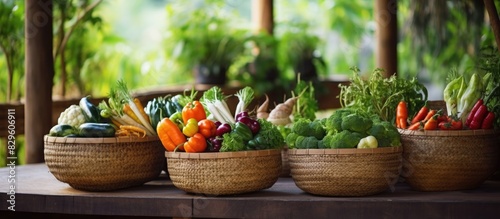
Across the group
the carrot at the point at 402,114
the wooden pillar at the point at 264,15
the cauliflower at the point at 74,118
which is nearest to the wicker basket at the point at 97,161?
the cauliflower at the point at 74,118

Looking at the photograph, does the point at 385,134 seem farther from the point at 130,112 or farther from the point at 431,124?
the point at 130,112

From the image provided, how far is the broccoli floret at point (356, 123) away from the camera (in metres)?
3.68

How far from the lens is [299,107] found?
190 inches

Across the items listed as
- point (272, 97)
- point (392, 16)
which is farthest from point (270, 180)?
point (272, 97)

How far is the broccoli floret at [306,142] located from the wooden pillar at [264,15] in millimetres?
Answer: 4127

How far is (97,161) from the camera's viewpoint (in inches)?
151

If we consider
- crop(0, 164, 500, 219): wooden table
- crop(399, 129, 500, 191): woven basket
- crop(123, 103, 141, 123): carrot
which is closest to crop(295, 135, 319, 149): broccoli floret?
crop(0, 164, 500, 219): wooden table

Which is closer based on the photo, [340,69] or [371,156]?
[371,156]

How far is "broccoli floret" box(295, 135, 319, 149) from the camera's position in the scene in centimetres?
371

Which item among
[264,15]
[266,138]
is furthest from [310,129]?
[264,15]

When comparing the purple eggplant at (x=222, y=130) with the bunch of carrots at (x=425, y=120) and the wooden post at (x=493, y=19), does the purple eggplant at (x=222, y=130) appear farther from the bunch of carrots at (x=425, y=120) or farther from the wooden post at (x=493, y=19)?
the wooden post at (x=493, y=19)

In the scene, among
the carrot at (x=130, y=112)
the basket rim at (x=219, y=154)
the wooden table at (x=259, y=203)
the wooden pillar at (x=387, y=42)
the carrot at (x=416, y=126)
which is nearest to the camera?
the wooden table at (x=259, y=203)

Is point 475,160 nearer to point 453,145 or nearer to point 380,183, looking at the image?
point 453,145

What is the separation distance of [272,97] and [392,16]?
61.0 inches
